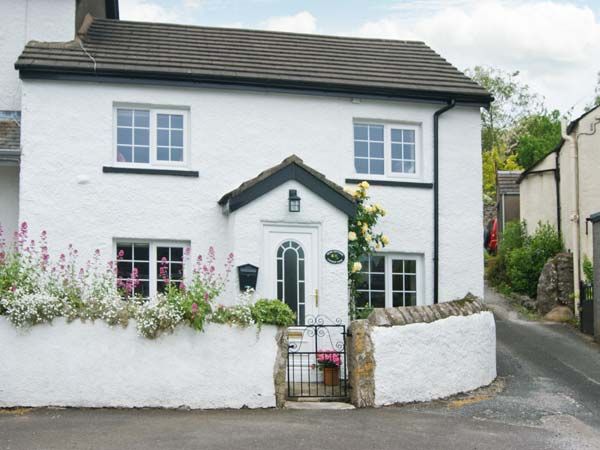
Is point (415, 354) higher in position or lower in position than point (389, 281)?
lower

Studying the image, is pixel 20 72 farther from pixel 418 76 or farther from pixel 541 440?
pixel 541 440

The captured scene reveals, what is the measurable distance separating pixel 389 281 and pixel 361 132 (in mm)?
2865

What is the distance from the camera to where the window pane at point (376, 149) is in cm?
1651

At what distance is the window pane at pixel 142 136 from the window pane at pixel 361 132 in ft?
12.7

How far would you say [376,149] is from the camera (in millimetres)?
16547

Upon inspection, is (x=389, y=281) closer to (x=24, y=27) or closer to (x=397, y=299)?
(x=397, y=299)

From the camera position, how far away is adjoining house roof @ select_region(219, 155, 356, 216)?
14.3 m

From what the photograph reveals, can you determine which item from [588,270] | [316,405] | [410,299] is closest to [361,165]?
[410,299]

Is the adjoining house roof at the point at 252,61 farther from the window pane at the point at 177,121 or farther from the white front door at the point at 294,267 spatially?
the white front door at the point at 294,267

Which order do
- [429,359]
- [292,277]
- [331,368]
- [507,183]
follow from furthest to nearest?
[507,183]
[292,277]
[331,368]
[429,359]

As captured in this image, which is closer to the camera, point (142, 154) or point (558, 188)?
point (142, 154)

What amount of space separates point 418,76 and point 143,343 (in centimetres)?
833

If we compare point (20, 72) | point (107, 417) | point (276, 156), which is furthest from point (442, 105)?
point (107, 417)

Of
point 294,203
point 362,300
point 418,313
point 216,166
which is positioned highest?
point 216,166
